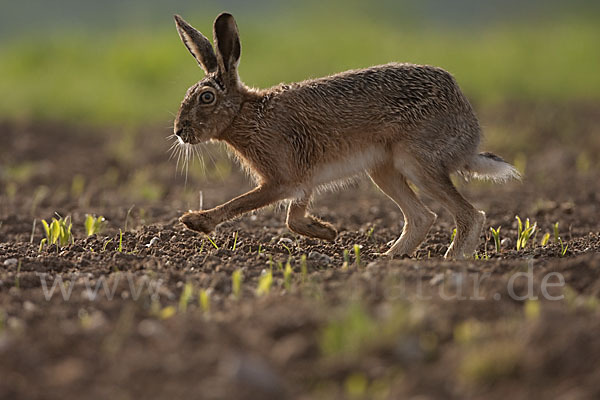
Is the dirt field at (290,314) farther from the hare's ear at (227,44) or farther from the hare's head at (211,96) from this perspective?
the hare's ear at (227,44)

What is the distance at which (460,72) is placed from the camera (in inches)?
656

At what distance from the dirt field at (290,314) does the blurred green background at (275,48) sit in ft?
26.1

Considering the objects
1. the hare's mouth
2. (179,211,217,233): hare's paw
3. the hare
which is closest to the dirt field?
(179,211,217,233): hare's paw

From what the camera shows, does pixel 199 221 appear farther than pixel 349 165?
No

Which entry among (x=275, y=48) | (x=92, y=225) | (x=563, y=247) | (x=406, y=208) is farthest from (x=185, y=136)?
(x=275, y=48)

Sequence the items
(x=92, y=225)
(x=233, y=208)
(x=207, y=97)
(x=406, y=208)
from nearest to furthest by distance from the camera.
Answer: (x=233, y=208), (x=207, y=97), (x=92, y=225), (x=406, y=208)

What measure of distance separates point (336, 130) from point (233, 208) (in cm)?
94

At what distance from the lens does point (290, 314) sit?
3.51 metres

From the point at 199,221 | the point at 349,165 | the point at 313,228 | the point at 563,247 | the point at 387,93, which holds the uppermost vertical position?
the point at 387,93

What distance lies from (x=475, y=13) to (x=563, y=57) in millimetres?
5896

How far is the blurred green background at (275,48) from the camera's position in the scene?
49.4 feet

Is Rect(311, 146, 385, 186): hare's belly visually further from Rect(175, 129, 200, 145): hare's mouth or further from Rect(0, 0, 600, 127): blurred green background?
Rect(0, 0, 600, 127): blurred green background

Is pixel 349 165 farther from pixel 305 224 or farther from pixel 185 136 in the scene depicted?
pixel 185 136

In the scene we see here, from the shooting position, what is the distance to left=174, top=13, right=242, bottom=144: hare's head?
18.9 ft
